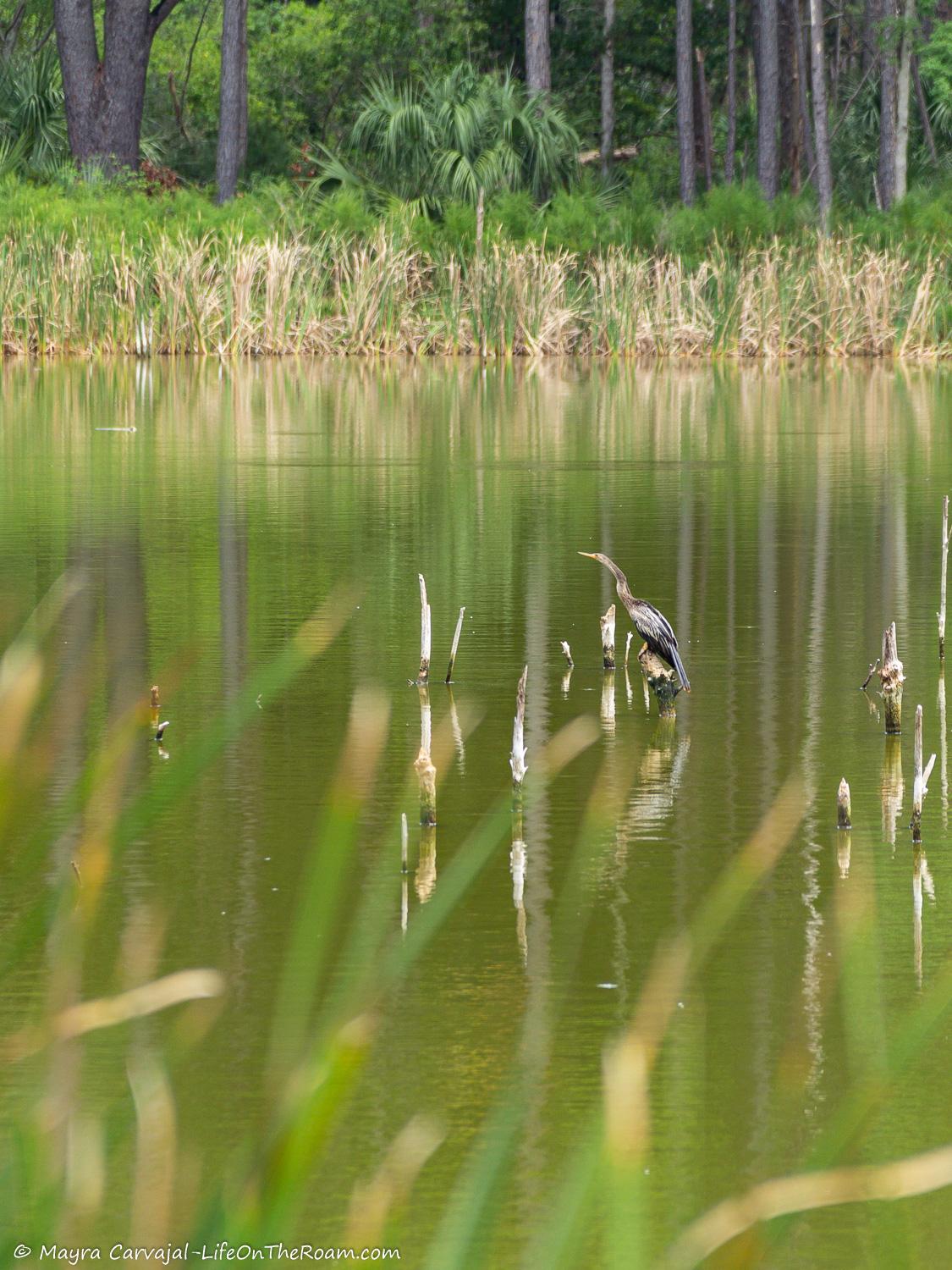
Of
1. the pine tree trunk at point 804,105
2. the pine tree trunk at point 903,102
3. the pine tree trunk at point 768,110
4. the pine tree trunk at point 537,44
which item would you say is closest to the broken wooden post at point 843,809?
the pine tree trunk at point 537,44

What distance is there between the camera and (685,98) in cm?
3378

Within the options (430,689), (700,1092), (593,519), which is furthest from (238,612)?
(700,1092)

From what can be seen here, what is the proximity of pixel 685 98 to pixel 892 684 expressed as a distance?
29.6 metres

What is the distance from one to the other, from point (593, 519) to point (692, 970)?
6482mm

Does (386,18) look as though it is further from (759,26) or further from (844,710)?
(844,710)

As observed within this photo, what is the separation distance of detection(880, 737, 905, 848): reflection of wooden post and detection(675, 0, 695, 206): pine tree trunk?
93.9 feet

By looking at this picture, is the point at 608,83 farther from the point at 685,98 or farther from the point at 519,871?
the point at 519,871

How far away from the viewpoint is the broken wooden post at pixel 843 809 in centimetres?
439

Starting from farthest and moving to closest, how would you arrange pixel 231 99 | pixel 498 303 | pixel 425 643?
pixel 231 99 < pixel 498 303 < pixel 425 643

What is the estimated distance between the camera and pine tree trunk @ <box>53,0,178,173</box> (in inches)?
1097

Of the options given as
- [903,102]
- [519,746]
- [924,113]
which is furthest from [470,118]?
[519,746]

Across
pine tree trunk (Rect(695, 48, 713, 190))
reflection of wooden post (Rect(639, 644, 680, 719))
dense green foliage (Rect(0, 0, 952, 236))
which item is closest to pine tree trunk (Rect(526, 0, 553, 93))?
dense green foliage (Rect(0, 0, 952, 236))

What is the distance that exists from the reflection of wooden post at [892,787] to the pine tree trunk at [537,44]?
25095 mm

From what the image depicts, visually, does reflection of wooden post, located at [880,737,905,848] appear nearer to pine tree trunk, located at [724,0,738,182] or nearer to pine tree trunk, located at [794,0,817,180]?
pine tree trunk, located at [794,0,817,180]
